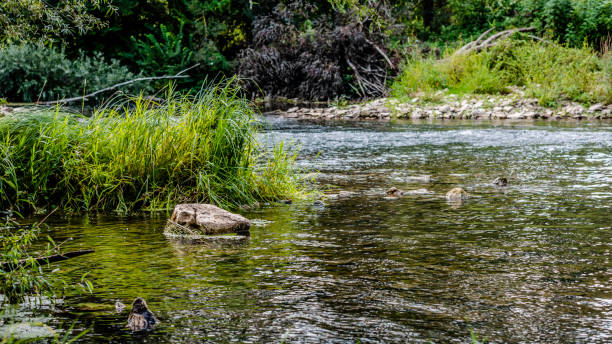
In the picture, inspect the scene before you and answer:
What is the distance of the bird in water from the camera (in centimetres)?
338

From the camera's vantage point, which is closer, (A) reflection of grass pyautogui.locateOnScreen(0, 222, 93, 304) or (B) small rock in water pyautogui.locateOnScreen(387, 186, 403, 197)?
(A) reflection of grass pyautogui.locateOnScreen(0, 222, 93, 304)

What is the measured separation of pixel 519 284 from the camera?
13.6 feet

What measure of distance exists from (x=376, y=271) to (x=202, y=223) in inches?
71.2

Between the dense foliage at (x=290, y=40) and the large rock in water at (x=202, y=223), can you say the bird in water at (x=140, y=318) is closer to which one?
the large rock in water at (x=202, y=223)

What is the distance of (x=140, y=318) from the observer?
3.40 m

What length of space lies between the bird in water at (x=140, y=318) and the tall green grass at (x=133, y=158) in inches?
129

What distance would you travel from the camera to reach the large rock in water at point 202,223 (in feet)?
18.6

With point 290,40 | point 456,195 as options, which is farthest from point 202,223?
point 290,40

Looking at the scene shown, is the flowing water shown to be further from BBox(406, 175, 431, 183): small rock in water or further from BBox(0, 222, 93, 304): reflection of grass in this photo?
BBox(406, 175, 431, 183): small rock in water

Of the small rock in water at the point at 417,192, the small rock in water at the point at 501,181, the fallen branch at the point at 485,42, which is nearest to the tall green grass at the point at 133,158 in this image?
the small rock in water at the point at 417,192

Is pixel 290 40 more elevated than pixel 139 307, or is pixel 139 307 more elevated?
pixel 290 40

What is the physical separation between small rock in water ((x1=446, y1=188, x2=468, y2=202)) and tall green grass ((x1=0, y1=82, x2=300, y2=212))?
2.18 m

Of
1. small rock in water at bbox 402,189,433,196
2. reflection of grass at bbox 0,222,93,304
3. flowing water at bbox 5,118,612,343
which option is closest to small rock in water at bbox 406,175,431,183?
flowing water at bbox 5,118,612,343

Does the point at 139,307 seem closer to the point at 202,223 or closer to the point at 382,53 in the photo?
the point at 202,223
